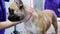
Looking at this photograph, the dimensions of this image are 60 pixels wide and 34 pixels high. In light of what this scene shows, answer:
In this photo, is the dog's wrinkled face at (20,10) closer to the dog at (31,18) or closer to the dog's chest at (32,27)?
the dog at (31,18)

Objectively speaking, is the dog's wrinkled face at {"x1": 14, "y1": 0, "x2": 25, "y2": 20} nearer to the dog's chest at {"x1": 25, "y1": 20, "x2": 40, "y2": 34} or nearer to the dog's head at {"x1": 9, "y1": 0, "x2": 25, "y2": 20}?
the dog's head at {"x1": 9, "y1": 0, "x2": 25, "y2": 20}

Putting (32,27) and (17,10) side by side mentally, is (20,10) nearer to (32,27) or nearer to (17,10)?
(17,10)

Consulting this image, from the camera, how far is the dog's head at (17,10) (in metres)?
1.58

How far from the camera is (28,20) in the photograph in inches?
66.1

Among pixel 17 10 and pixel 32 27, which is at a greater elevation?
pixel 17 10

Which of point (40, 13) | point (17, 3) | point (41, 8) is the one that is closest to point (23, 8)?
point (17, 3)

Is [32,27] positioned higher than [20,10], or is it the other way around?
[20,10]

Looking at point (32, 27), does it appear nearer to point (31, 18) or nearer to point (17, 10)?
point (31, 18)

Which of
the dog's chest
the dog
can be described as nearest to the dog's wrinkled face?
the dog

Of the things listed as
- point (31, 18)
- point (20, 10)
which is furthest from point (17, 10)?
point (31, 18)

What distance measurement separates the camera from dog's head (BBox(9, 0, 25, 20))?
1.58 meters

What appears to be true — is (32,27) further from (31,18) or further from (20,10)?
(20,10)

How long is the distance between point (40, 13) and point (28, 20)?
162 mm

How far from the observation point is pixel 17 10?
162 centimetres
